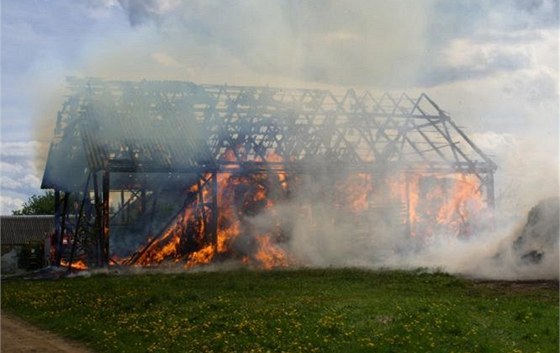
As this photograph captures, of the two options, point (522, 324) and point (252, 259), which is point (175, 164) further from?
point (522, 324)

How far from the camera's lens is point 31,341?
15.5m

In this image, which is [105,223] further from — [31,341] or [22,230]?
[22,230]

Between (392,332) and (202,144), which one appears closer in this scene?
(392,332)

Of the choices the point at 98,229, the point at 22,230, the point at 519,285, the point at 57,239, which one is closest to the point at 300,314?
the point at 519,285

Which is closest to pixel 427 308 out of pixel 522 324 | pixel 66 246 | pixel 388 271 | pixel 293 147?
pixel 522 324

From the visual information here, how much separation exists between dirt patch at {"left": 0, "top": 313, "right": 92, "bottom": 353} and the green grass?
Result: 40 cm

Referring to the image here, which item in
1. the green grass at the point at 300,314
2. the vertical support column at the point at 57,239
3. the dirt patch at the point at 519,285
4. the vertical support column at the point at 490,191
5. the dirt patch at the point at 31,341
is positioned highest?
the vertical support column at the point at 490,191

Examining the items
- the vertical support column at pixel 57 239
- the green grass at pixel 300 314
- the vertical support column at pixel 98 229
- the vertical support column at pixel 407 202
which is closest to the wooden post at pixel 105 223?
the vertical support column at pixel 98 229

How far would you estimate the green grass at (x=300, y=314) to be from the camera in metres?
13.1

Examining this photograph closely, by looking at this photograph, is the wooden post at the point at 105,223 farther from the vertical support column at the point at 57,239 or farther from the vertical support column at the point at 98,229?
the vertical support column at the point at 57,239

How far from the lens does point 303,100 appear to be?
4222cm

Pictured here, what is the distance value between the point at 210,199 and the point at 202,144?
3.08m

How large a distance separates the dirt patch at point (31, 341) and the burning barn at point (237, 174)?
14560mm

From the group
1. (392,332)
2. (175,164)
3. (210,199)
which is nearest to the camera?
(392,332)
